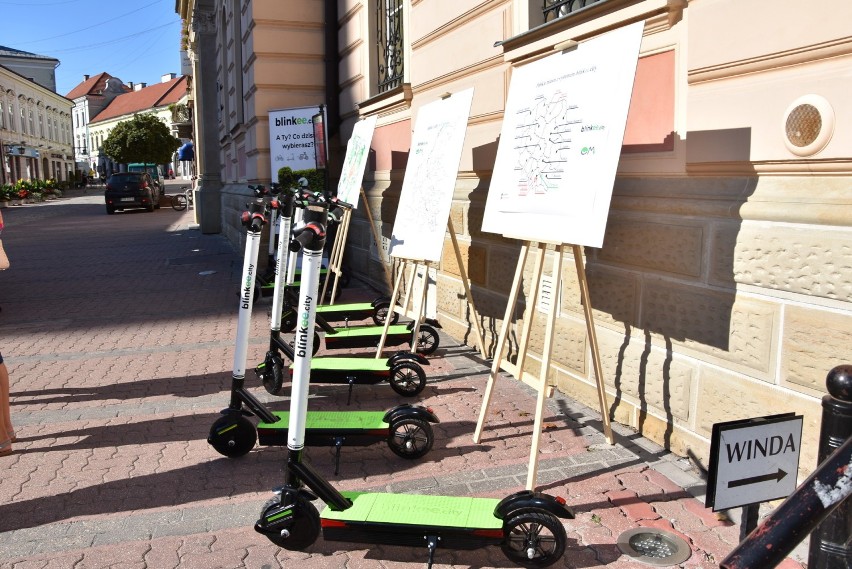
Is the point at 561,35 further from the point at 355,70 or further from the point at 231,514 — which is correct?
the point at 355,70

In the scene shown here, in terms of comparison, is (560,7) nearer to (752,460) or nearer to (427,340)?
(427,340)

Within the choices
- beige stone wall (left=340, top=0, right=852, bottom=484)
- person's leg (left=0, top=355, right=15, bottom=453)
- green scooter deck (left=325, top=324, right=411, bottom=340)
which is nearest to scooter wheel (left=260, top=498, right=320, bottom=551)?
beige stone wall (left=340, top=0, right=852, bottom=484)

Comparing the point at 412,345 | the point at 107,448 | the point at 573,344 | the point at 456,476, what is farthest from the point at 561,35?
the point at 107,448

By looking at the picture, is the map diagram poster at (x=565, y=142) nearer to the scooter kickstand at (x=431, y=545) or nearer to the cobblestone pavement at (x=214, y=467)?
the cobblestone pavement at (x=214, y=467)

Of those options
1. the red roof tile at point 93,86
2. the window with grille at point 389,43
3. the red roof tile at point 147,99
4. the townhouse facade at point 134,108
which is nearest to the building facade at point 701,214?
the window with grille at point 389,43

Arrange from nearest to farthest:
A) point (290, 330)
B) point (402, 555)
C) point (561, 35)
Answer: point (402, 555)
point (561, 35)
point (290, 330)

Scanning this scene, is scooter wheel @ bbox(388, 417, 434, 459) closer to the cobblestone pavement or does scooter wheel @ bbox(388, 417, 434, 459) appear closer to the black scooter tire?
the cobblestone pavement

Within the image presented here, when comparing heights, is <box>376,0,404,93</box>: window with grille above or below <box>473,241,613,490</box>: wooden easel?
above

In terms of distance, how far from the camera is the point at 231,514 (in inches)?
136

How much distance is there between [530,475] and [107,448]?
102 inches

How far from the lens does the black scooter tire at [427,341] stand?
20.5ft

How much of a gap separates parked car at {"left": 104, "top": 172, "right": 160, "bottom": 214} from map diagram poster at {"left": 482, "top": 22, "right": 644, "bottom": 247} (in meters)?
30.3

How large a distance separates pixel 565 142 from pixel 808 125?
112 centimetres

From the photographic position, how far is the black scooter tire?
625cm
